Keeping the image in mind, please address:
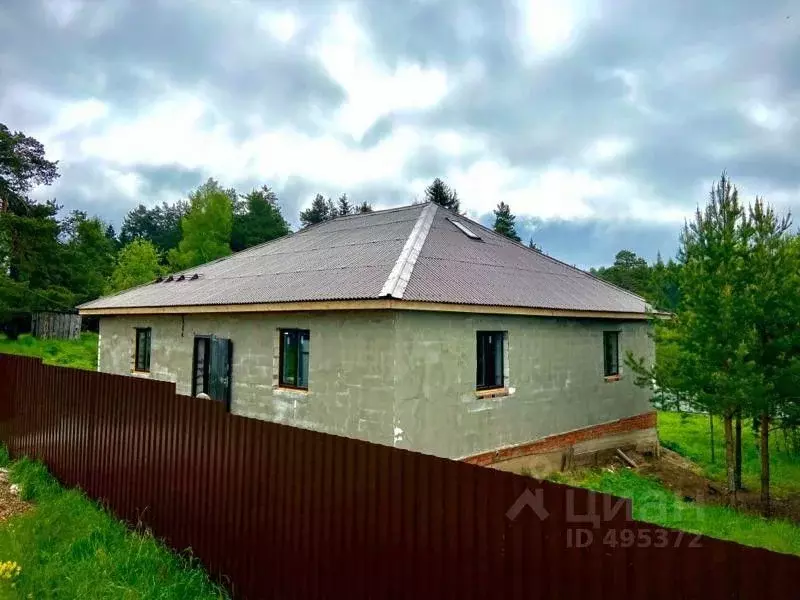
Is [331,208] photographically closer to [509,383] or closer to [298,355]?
[298,355]

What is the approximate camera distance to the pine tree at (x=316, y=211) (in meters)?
58.9

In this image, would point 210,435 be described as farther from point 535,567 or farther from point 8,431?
point 8,431

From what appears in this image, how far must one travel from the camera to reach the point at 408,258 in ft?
31.5

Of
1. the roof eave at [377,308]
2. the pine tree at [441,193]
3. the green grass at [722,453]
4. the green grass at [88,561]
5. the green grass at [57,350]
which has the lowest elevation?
the green grass at [722,453]

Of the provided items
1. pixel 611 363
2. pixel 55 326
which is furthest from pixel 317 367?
pixel 55 326

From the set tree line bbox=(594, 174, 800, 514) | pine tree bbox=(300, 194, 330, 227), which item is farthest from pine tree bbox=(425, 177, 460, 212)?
tree line bbox=(594, 174, 800, 514)

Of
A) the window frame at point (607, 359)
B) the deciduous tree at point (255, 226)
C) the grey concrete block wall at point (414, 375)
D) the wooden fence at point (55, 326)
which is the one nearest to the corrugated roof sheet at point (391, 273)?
the grey concrete block wall at point (414, 375)

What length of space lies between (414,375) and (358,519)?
4.61 meters

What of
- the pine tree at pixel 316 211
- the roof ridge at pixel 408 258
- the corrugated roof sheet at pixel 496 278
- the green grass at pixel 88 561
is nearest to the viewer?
the green grass at pixel 88 561

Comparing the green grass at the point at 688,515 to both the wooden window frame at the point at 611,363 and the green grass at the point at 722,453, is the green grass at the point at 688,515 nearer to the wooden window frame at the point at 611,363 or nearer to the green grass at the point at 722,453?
the green grass at the point at 722,453

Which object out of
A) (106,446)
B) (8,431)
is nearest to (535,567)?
(106,446)

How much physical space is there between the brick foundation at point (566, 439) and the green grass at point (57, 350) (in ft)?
56.2

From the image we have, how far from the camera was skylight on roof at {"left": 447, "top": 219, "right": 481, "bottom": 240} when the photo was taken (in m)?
13.1

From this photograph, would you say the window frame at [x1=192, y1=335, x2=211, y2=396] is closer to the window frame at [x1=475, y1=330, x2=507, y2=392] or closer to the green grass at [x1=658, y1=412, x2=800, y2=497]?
the window frame at [x1=475, y1=330, x2=507, y2=392]
